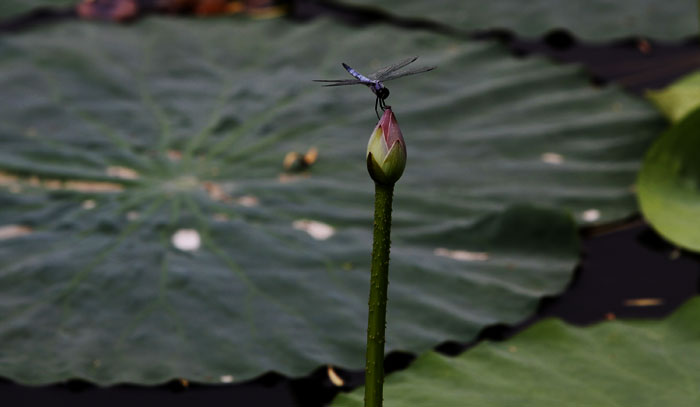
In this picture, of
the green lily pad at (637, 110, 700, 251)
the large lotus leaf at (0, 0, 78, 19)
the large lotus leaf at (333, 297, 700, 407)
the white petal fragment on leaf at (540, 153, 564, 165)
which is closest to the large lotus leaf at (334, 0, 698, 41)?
the white petal fragment on leaf at (540, 153, 564, 165)

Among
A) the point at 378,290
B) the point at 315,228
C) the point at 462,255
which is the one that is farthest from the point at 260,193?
the point at 378,290

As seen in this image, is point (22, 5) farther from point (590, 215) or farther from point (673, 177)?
point (673, 177)

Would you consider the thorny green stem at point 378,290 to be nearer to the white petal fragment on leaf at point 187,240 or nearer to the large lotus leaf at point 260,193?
the large lotus leaf at point 260,193

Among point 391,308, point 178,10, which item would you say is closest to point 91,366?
point 391,308

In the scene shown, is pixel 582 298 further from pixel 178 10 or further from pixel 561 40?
pixel 178 10

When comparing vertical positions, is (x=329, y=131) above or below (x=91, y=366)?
above

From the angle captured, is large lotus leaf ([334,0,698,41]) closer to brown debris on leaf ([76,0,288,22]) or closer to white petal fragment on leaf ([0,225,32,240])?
brown debris on leaf ([76,0,288,22])

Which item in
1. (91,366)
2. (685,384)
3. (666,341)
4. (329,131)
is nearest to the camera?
(685,384)
